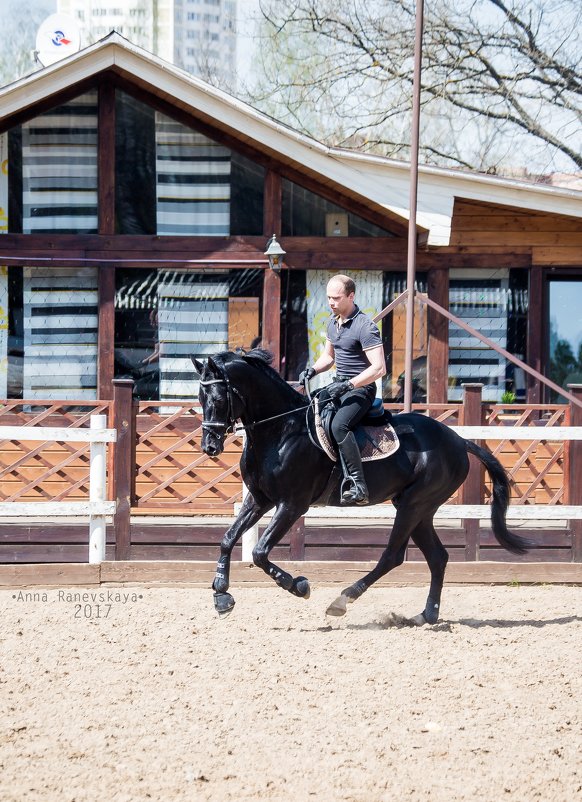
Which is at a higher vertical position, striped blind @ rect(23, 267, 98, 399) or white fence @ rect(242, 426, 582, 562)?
striped blind @ rect(23, 267, 98, 399)

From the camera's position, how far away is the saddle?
761 centimetres

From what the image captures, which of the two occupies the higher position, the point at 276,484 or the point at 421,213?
the point at 421,213

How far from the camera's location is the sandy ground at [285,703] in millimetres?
4520

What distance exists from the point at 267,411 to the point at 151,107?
7105 mm

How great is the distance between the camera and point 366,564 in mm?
9617

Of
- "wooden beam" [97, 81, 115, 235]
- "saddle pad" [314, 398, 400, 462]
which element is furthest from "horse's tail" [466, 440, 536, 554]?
"wooden beam" [97, 81, 115, 235]

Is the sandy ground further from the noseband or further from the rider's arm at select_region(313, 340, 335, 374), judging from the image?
the rider's arm at select_region(313, 340, 335, 374)

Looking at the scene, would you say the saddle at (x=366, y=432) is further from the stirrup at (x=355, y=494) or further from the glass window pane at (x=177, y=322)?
the glass window pane at (x=177, y=322)

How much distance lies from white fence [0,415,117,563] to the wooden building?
135 inches

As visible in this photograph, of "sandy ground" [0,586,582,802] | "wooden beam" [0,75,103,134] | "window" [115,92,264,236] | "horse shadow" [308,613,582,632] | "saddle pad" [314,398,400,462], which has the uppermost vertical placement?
"wooden beam" [0,75,103,134]

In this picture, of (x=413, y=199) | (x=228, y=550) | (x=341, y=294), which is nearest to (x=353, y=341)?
(x=341, y=294)

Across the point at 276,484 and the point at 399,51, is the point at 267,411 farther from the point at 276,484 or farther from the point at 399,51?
the point at 399,51

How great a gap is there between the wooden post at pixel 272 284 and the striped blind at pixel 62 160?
7.21ft

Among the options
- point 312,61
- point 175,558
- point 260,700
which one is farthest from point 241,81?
point 260,700
